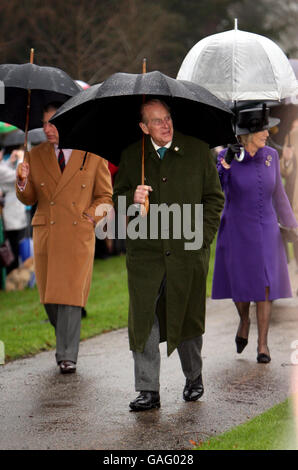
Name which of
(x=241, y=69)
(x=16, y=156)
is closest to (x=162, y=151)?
(x=241, y=69)

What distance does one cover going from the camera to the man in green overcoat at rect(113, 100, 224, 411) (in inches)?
238

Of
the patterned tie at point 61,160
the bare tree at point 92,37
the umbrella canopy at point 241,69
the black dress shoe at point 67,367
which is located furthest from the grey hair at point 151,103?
the bare tree at point 92,37

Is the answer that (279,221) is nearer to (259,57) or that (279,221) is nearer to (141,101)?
(259,57)

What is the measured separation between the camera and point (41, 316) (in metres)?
10.9

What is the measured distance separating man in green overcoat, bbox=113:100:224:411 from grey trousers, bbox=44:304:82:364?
4.74 feet

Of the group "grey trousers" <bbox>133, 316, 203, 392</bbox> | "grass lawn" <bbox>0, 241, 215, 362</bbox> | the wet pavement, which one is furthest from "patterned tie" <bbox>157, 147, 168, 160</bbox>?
"grass lawn" <bbox>0, 241, 215, 362</bbox>

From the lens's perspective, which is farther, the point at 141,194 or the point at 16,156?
the point at 16,156

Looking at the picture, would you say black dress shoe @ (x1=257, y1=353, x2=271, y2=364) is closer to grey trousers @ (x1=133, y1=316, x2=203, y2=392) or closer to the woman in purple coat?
the woman in purple coat

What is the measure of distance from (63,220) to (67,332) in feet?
2.97

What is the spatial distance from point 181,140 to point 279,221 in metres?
2.05

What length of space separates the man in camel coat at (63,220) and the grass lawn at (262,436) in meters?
2.34

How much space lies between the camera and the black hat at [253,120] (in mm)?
7637

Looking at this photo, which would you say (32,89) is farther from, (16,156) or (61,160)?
(16,156)
